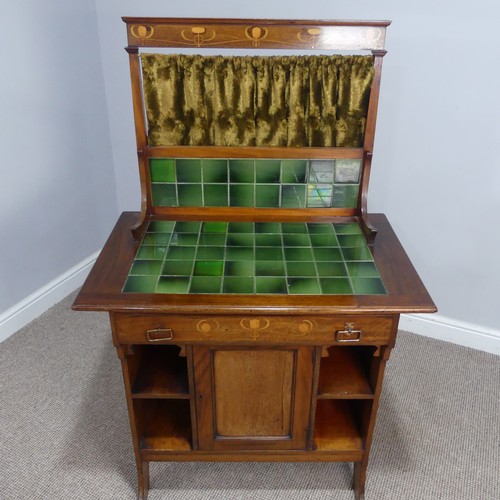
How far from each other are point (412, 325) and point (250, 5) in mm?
1537

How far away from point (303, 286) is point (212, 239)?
0.34 m

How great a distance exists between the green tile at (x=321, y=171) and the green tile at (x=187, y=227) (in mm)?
377

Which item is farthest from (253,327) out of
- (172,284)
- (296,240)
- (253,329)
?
(296,240)

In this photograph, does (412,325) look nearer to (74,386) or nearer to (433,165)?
(433,165)

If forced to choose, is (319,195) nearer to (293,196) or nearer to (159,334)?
(293,196)

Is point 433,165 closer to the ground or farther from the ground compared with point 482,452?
farther from the ground

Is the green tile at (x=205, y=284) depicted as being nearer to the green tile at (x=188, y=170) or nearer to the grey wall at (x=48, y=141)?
the green tile at (x=188, y=170)

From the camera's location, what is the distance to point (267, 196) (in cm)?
162

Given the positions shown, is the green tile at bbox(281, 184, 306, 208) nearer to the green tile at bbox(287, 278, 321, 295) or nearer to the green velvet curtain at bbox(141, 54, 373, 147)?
the green velvet curtain at bbox(141, 54, 373, 147)

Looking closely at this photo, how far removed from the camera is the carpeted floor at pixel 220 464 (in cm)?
167

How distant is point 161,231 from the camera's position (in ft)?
5.13

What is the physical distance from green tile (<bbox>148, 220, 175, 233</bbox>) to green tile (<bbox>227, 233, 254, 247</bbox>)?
0.62 feet

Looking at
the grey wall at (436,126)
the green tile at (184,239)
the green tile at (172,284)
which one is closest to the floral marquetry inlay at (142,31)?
the green tile at (184,239)

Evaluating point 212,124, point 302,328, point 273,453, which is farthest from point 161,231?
point 273,453
